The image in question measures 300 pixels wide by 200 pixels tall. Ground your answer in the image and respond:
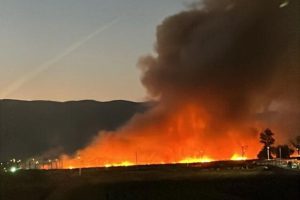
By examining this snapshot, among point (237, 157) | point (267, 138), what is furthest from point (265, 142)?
point (237, 157)

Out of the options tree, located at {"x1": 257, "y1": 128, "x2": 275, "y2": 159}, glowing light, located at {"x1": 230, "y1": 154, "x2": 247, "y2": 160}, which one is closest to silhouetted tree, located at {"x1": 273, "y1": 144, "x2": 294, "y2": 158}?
tree, located at {"x1": 257, "y1": 128, "x2": 275, "y2": 159}

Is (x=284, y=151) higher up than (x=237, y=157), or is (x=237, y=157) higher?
(x=284, y=151)

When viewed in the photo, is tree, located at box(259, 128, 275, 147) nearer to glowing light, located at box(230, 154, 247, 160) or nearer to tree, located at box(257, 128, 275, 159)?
tree, located at box(257, 128, 275, 159)

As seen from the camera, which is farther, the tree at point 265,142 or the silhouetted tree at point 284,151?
the tree at point 265,142

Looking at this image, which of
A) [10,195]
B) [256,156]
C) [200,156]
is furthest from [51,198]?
[256,156]

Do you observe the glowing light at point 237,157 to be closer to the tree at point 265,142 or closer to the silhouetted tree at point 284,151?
the tree at point 265,142

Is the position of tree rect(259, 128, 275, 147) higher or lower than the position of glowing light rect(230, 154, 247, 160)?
higher

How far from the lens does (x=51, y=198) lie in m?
43.8

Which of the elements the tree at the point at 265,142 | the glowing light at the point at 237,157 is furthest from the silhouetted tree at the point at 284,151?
the glowing light at the point at 237,157

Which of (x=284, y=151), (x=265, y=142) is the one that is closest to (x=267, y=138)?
(x=265, y=142)

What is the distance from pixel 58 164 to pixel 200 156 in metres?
45.2

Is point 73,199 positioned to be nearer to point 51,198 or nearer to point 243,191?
point 51,198

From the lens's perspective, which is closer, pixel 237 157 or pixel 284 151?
pixel 284 151

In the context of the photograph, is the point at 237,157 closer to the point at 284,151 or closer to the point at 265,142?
the point at 265,142
